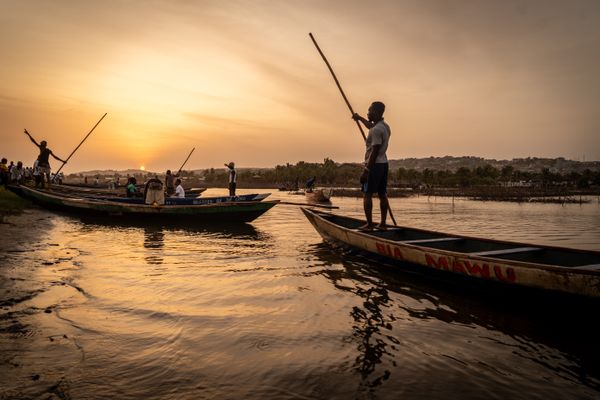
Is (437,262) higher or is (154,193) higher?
(154,193)

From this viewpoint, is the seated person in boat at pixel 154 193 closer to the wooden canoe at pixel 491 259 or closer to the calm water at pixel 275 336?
the calm water at pixel 275 336

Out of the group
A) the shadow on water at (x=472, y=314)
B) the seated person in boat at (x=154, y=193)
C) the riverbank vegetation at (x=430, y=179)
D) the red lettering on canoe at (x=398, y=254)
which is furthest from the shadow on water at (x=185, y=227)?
the riverbank vegetation at (x=430, y=179)

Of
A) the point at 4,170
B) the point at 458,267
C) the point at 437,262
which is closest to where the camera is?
the point at 458,267

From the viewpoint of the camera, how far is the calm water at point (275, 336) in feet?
9.36

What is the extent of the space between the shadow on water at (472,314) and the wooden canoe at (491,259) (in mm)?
174

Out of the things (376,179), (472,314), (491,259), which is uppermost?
(376,179)

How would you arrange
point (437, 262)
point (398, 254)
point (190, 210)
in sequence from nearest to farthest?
point (437, 262) → point (398, 254) → point (190, 210)

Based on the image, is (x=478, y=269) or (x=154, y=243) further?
(x=154, y=243)

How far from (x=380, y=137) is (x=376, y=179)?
0.87 m

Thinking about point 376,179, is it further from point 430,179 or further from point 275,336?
point 430,179

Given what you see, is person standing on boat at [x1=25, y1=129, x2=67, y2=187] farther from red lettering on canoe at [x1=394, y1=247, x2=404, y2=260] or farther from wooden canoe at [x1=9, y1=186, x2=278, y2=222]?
red lettering on canoe at [x1=394, y1=247, x2=404, y2=260]

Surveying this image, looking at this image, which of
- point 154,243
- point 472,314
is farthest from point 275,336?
point 154,243

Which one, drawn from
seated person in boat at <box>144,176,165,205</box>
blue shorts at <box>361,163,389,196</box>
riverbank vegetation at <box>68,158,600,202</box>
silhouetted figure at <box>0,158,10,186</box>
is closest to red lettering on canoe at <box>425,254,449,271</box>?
blue shorts at <box>361,163,389,196</box>

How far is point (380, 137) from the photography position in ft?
24.0
